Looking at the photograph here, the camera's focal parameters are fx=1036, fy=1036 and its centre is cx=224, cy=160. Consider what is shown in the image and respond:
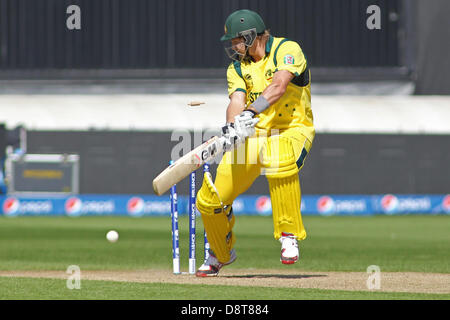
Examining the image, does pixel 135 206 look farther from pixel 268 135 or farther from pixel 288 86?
pixel 288 86

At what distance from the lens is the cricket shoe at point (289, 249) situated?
984 centimetres

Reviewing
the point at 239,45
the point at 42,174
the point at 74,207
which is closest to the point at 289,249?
the point at 239,45

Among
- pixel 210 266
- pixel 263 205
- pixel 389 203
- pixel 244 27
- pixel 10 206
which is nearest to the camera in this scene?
pixel 244 27

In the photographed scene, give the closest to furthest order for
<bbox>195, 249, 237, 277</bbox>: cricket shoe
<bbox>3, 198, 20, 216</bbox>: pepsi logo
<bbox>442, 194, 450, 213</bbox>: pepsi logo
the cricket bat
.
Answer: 1. the cricket bat
2. <bbox>195, 249, 237, 277</bbox>: cricket shoe
3. <bbox>3, 198, 20, 216</bbox>: pepsi logo
4. <bbox>442, 194, 450, 213</bbox>: pepsi logo

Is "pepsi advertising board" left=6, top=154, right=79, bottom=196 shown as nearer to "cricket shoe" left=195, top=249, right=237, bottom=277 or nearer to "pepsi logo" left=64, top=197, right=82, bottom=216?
"pepsi logo" left=64, top=197, right=82, bottom=216

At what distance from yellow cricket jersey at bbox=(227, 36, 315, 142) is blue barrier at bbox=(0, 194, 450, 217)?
16.9 metres

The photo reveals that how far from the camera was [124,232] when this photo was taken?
21.3m

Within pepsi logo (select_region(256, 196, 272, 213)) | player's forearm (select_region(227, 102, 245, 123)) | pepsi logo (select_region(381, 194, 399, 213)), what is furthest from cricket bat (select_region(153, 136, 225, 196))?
pepsi logo (select_region(381, 194, 399, 213))

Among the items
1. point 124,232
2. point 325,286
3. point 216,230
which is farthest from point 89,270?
point 124,232

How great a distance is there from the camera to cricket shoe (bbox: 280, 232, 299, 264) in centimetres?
984

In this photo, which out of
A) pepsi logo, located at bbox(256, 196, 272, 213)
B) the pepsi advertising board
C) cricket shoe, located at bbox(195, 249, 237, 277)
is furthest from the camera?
the pepsi advertising board

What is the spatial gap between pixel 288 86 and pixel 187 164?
1281mm

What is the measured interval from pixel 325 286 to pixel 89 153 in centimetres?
2274

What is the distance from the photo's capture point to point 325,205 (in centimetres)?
2991
